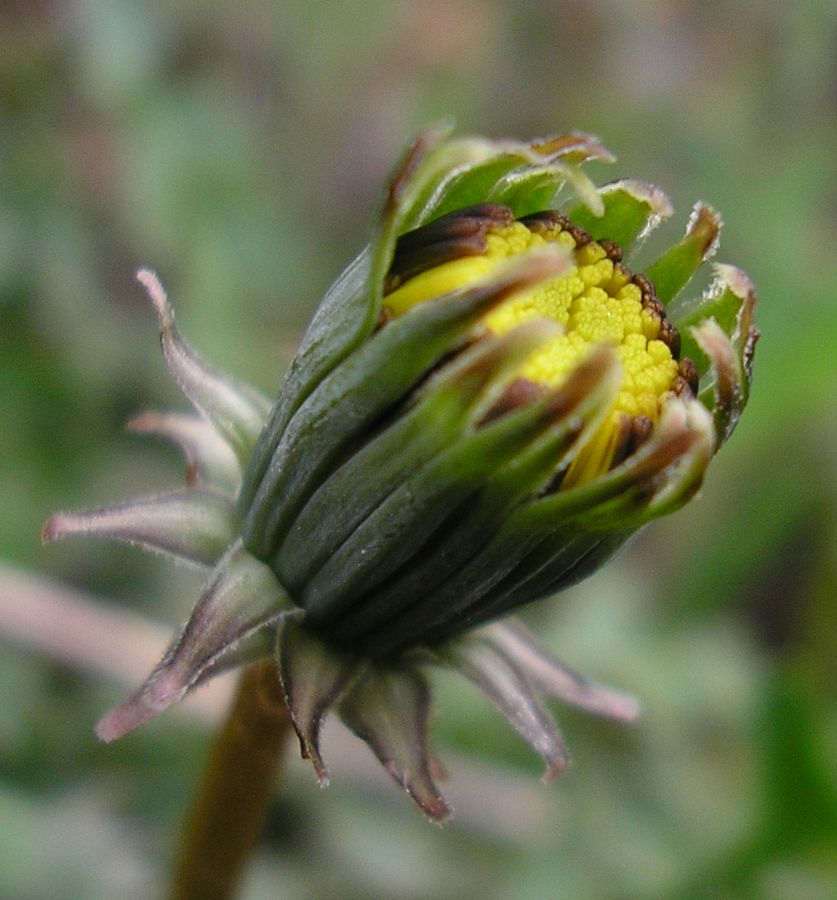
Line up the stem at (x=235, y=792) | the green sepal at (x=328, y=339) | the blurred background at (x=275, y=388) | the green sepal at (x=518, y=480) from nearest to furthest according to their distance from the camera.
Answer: the green sepal at (x=518, y=480)
the green sepal at (x=328, y=339)
the stem at (x=235, y=792)
the blurred background at (x=275, y=388)

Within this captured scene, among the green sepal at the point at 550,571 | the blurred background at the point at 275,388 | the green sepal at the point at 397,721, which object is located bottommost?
the blurred background at the point at 275,388

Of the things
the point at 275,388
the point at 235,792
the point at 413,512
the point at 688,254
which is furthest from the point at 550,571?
the point at 275,388

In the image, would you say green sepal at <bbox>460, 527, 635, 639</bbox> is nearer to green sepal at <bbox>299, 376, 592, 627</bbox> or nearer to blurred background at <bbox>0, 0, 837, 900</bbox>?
green sepal at <bbox>299, 376, 592, 627</bbox>

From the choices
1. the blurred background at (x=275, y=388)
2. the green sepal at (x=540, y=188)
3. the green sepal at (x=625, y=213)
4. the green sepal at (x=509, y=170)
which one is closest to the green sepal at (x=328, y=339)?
the green sepal at (x=509, y=170)

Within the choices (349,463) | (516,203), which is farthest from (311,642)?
(516,203)

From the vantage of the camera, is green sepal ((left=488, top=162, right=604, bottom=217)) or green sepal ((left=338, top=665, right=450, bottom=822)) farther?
green sepal ((left=338, top=665, right=450, bottom=822))

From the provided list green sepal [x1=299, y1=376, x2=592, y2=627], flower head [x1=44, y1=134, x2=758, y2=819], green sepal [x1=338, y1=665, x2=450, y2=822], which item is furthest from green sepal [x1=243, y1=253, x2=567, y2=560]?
green sepal [x1=338, y1=665, x2=450, y2=822]

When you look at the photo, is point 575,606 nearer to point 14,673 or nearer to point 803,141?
point 14,673

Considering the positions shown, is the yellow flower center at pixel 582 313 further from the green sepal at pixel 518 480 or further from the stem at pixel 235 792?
the stem at pixel 235 792
